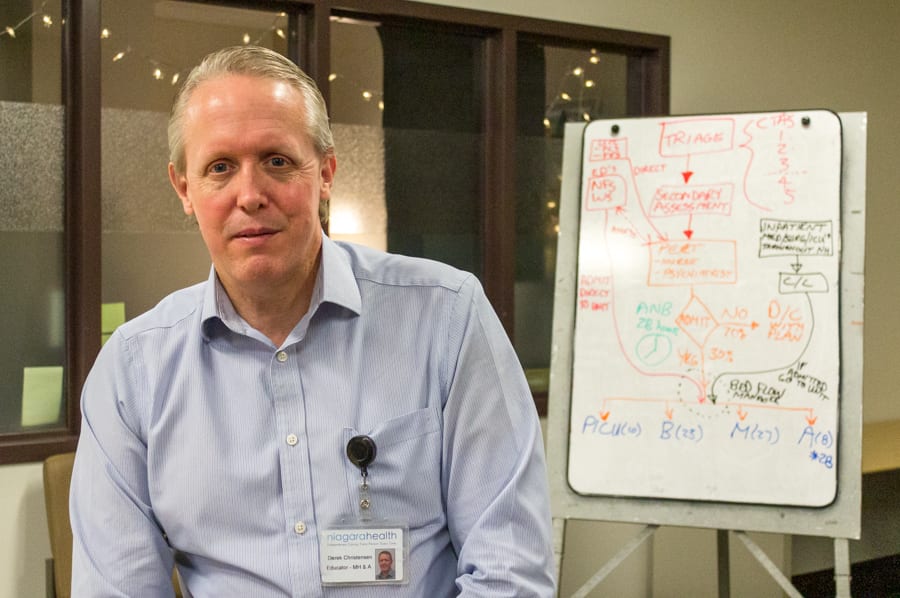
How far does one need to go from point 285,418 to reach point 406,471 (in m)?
0.19

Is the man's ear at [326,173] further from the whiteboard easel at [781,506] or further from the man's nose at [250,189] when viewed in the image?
the whiteboard easel at [781,506]

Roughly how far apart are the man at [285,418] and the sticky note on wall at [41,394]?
1515 mm

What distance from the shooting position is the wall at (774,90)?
3.82 m

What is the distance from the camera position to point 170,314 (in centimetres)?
152

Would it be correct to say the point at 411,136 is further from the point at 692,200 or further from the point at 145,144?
the point at 692,200

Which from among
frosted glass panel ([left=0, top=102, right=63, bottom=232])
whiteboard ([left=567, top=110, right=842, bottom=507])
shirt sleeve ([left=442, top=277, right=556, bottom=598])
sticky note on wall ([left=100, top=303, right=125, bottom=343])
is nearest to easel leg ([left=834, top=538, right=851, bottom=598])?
whiteboard ([left=567, top=110, right=842, bottom=507])

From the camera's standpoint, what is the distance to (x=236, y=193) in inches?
54.4

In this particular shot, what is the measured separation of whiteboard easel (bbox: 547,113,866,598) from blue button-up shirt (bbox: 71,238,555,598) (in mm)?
1378

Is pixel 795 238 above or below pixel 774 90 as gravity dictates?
below

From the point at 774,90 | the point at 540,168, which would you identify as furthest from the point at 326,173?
the point at 774,90

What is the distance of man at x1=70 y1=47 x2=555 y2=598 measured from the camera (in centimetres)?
139

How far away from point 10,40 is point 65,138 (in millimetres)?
299

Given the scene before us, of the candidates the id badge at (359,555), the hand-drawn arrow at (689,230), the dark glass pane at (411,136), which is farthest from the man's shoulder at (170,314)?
the dark glass pane at (411,136)

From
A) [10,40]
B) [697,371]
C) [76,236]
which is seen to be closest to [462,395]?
[697,371]
